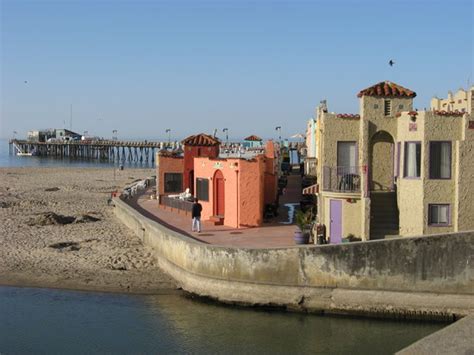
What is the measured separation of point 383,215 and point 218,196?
308 inches

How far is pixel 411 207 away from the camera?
63.4ft

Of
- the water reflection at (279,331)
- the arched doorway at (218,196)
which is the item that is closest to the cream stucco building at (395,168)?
the water reflection at (279,331)

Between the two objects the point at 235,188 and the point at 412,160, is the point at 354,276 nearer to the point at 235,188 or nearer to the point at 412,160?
the point at 412,160

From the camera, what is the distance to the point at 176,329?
16719 mm

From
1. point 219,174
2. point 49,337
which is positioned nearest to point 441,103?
point 219,174

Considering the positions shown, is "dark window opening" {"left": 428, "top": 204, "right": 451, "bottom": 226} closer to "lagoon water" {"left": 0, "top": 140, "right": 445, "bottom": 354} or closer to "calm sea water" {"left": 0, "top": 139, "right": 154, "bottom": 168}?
"lagoon water" {"left": 0, "top": 140, "right": 445, "bottom": 354}

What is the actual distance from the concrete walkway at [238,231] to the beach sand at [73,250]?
165 centimetres

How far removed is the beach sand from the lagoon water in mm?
1525

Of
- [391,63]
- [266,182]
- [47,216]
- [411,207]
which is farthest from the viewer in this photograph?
[47,216]

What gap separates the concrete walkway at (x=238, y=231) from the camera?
67.6 ft

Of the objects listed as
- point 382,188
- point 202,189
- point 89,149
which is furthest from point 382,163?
point 89,149

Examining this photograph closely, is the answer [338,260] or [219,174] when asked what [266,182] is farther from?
[338,260]

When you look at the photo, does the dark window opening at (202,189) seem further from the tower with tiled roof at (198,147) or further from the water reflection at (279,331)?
the water reflection at (279,331)

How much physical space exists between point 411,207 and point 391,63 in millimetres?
5243
